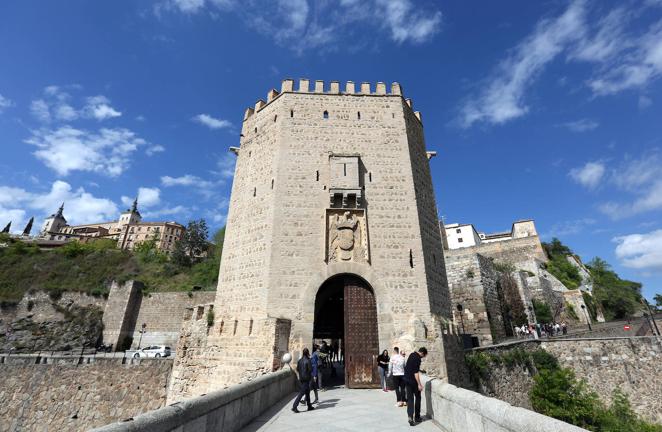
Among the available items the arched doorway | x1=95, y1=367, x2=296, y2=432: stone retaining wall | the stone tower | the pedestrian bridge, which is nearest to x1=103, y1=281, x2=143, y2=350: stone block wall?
the stone tower

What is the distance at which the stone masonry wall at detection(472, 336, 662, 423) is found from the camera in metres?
16.2

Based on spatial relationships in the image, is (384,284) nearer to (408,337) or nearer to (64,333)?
(408,337)

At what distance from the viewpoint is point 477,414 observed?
3756 mm

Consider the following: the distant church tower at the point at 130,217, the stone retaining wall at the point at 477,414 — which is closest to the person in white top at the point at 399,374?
the stone retaining wall at the point at 477,414

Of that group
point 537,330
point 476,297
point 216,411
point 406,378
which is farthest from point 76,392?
point 537,330

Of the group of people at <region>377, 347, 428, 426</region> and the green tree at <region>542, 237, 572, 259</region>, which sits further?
the green tree at <region>542, 237, 572, 259</region>

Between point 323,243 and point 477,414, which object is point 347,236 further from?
point 477,414

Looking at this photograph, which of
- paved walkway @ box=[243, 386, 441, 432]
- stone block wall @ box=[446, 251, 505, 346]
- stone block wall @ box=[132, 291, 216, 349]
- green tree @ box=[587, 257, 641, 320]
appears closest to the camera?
paved walkway @ box=[243, 386, 441, 432]

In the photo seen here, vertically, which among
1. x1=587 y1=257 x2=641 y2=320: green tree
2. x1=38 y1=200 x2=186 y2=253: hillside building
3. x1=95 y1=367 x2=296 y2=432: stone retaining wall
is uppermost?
x1=38 y1=200 x2=186 y2=253: hillside building

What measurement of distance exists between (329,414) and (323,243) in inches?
225

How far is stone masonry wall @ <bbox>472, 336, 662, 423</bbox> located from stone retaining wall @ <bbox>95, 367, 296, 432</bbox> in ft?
43.6

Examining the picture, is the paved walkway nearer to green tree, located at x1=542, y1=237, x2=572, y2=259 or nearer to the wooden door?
the wooden door

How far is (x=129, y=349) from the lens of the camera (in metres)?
31.0

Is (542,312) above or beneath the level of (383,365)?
above
